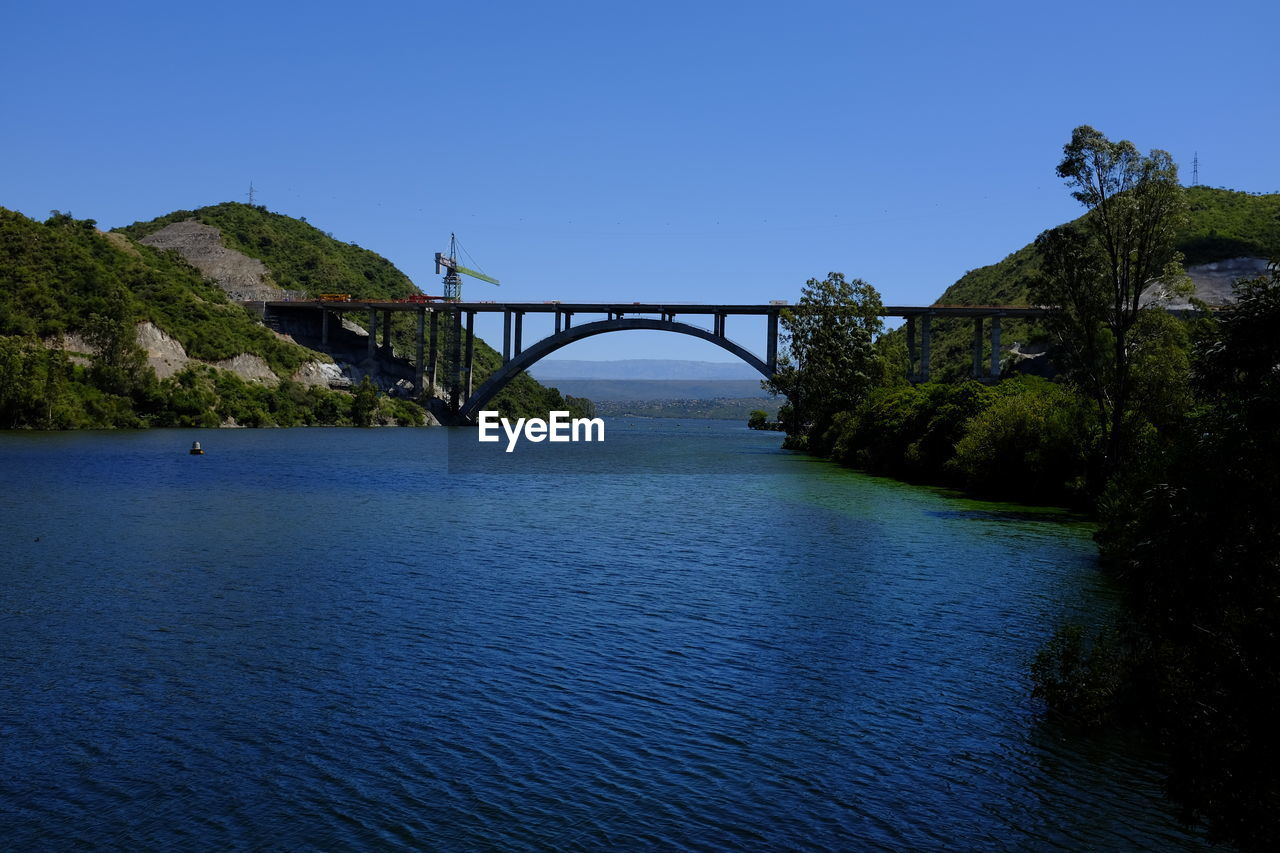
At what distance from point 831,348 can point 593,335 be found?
43150mm

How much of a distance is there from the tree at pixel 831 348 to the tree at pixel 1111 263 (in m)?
42.6

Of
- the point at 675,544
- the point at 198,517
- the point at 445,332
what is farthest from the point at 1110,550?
the point at 445,332

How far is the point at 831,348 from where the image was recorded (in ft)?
267

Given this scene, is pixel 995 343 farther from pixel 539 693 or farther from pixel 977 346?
pixel 539 693

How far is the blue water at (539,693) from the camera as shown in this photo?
9797 mm

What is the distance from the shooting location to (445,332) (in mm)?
142500

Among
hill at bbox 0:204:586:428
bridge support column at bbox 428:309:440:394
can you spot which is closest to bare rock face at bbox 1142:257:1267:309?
bridge support column at bbox 428:309:440:394

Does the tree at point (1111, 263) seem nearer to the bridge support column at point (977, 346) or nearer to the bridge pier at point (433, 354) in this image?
the bridge support column at point (977, 346)

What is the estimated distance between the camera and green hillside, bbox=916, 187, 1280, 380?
110 meters

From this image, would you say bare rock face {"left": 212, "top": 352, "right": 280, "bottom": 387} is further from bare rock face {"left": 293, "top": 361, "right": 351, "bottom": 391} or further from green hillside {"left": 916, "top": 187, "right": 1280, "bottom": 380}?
green hillside {"left": 916, "top": 187, "right": 1280, "bottom": 380}

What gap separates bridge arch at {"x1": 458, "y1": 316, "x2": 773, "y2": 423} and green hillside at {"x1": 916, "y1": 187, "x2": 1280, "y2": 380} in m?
18.6

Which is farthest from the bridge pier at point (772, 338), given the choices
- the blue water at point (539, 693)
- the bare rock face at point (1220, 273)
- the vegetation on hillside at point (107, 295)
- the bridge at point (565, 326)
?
the blue water at point (539, 693)

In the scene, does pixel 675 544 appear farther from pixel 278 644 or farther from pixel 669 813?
pixel 669 813

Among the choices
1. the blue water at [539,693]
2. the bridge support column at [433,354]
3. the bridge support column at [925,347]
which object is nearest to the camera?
the blue water at [539,693]
